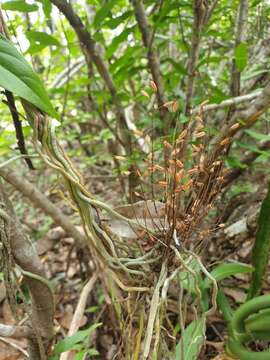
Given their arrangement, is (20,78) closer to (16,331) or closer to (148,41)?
(16,331)

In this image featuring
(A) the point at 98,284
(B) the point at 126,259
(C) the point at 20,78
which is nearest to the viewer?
(C) the point at 20,78

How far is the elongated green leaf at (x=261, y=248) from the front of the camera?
801 mm

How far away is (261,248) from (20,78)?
23.3 inches

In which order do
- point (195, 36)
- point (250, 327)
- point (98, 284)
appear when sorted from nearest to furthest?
1. point (250, 327)
2. point (195, 36)
3. point (98, 284)

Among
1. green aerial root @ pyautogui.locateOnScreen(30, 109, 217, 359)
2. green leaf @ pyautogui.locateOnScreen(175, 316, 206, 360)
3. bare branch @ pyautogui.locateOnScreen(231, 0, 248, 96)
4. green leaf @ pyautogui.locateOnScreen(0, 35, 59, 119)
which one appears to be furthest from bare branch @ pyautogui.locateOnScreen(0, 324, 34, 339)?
bare branch @ pyautogui.locateOnScreen(231, 0, 248, 96)

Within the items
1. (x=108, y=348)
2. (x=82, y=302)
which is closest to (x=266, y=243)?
(x=82, y=302)

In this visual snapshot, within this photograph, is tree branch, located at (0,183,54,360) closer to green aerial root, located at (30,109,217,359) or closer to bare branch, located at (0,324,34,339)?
bare branch, located at (0,324,34,339)

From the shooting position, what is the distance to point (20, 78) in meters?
0.51

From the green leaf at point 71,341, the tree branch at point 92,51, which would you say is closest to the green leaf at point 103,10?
the tree branch at point 92,51

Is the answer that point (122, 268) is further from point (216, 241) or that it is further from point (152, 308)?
point (216, 241)

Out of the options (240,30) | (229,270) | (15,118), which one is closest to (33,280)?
(15,118)

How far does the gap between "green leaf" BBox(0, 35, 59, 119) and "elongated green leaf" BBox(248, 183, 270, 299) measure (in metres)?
0.49

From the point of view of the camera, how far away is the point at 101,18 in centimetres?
94

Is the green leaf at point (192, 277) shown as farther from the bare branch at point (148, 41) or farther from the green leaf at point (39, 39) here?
the green leaf at point (39, 39)
